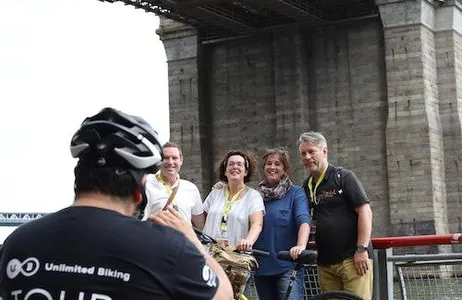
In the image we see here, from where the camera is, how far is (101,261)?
72.8 inches

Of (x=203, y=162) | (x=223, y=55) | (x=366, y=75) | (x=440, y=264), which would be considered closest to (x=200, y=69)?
(x=223, y=55)

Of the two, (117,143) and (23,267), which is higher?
(117,143)

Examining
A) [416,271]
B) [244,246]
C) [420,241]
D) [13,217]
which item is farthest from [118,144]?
[13,217]

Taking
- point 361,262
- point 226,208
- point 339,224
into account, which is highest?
point 226,208

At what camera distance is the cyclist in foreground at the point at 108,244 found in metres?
1.85

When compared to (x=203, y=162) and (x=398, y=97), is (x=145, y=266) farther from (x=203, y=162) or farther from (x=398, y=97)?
(x=203, y=162)

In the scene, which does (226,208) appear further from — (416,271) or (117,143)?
(117,143)

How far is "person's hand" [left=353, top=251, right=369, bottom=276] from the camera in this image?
5.25 meters

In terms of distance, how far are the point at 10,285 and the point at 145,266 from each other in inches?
11.9

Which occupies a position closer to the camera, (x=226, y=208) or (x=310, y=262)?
(x=310, y=262)

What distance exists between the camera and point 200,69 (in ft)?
114

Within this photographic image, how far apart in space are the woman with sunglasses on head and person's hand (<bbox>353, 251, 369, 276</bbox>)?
329mm

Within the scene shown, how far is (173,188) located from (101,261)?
118 inches

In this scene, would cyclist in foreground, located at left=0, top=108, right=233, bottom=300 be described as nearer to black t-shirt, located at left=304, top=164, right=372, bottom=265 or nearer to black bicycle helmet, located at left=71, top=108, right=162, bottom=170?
black bicycle helmet, located at left=71, top=108, right=162, bottom=170
